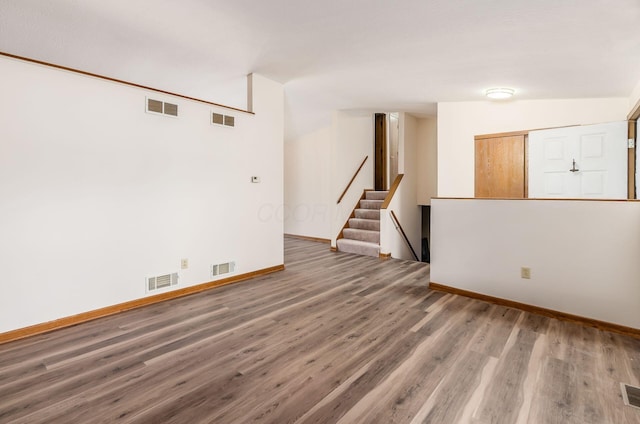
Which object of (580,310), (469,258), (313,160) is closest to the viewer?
(580,310)

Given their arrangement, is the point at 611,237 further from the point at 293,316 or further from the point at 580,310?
the point at 293,316

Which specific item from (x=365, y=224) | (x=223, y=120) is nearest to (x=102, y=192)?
(x=223, y=120)

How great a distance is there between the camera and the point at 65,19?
8.80 ft

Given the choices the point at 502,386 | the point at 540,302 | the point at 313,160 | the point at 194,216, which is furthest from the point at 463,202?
the point at 313,160

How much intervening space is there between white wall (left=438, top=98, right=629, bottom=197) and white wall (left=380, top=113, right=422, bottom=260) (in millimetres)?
996

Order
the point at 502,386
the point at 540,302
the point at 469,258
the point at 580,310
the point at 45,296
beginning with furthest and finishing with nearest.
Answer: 1. the point at 469,258
2. the point at 540,302
3. the point at 580,310
4. the point at 45,296
5. the point at 502,386

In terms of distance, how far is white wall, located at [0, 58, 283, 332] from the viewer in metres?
2.45

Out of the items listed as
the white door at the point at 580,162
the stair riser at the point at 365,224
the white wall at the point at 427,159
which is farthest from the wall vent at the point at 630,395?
the white wall at the point at 427,159

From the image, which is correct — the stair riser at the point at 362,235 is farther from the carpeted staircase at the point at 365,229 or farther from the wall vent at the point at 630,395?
the wall vent at the point at 630,395

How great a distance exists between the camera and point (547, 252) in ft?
9.65

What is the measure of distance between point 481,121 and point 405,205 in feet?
6.77

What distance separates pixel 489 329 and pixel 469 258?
1006mm

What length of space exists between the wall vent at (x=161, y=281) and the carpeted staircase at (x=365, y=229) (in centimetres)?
336

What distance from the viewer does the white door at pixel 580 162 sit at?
13.3 feet
